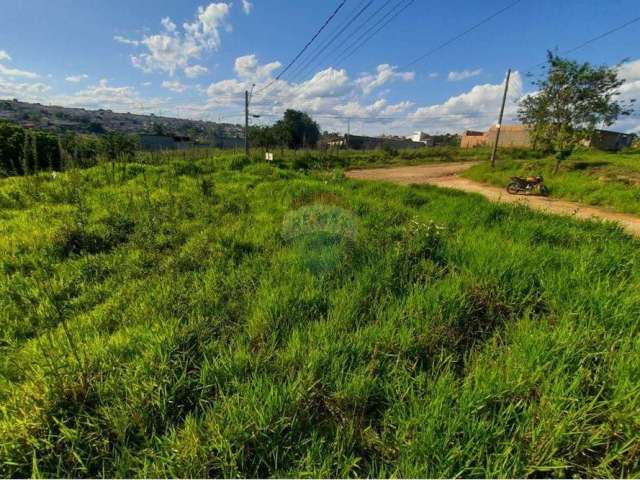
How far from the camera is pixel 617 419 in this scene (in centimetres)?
145

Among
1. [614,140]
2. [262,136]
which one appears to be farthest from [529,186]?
[614,140]

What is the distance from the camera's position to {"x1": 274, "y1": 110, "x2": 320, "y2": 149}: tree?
47.0 meters

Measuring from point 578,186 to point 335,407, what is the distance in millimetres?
13790

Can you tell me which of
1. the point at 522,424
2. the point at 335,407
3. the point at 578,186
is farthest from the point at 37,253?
the point at 578,186

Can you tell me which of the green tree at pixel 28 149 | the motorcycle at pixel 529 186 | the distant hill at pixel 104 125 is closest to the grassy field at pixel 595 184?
the motorcycle at pixel 529 186

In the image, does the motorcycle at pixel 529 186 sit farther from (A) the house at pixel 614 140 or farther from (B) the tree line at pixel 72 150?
(A) the house at pixel 614 140

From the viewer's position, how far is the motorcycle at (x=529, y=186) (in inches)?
452

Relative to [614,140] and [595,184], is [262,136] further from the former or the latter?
[614,140]

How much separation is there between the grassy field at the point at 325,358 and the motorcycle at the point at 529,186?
9.07m

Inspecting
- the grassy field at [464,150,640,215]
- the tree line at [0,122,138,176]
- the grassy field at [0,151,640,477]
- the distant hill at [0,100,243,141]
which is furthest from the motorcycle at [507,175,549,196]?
the tree line at [0,122,138,176]

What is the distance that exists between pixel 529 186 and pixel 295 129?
43071mm

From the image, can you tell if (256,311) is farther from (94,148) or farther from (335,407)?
(94,148)

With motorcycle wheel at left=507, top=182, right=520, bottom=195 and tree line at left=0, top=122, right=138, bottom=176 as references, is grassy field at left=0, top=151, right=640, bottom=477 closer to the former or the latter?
tree line at left=0, top=122, right=138, bottom=176

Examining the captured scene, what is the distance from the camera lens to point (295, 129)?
49531 mm
